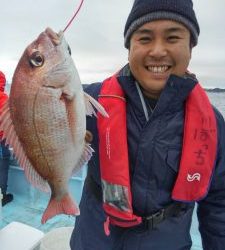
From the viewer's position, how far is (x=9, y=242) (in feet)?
10.2

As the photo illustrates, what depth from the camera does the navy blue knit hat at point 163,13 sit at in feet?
6.97

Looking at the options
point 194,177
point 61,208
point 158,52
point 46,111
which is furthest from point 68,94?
point 194,177

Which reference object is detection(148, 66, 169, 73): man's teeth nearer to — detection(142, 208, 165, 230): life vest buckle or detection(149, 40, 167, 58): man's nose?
detection(149, 40, 167, 58): man's nose

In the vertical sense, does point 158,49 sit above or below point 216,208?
Result: above

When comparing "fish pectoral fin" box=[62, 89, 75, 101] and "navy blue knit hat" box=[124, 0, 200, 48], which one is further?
"navy blue knit hat" box=[124, 0, 200, 48]

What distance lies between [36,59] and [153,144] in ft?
3.27

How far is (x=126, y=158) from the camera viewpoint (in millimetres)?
2227

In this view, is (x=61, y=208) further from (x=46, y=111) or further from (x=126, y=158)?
(x=126, y=158)

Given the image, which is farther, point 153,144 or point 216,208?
point 216,208

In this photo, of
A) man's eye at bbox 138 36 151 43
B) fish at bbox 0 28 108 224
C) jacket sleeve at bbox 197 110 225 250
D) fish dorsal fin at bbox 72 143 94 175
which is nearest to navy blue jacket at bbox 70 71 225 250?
jacket sleeve at bbox 197 110 225 250

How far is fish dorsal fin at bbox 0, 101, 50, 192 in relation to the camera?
1592 mm

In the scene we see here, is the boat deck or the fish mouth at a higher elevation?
the fish mouth

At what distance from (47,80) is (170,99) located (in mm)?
927

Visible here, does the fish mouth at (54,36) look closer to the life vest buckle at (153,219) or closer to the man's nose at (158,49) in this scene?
the man's nose at (158,49)
